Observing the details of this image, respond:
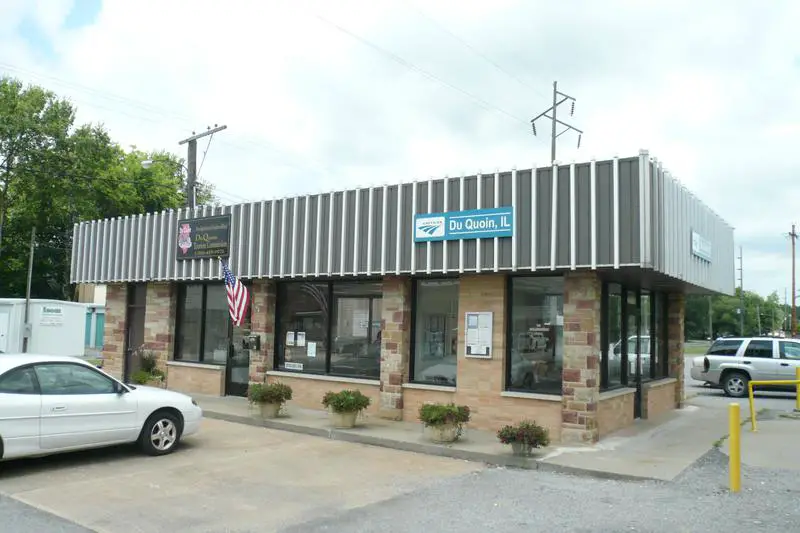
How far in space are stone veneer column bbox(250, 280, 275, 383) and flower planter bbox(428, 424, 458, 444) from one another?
558 cm

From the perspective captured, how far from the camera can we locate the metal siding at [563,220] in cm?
1030

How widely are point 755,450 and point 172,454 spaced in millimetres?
8915

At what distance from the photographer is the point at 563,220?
34.0ft

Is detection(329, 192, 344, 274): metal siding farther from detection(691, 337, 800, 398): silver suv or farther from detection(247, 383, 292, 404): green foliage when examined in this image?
detection(691, 337, 800, 398): silver suv

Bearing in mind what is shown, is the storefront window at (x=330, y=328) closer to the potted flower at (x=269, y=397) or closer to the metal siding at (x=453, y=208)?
the potted flower at (x=269, y=397)

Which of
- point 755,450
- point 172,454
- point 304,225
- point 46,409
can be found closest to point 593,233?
point 755,450

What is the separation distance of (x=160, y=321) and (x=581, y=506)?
12915 mm

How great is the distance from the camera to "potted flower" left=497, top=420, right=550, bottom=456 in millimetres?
9250

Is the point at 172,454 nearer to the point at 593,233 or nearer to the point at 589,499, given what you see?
the point at 589,499

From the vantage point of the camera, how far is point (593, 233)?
997 cm

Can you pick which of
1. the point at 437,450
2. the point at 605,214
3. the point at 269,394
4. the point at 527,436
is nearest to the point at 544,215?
the point at 605,214

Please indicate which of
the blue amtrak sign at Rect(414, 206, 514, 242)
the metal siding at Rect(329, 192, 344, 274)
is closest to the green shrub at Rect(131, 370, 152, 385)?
the metal siding at Rect(329, 192, 344, 274)

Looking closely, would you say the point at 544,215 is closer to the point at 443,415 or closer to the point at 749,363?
the point at 443,415

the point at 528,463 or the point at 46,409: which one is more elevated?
the point at 46,409
